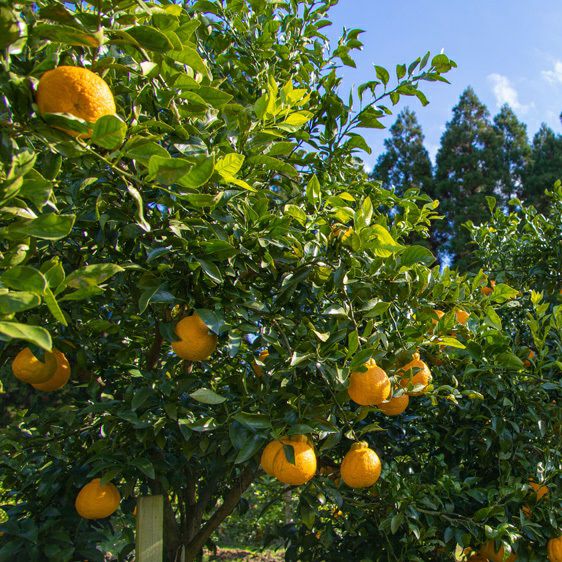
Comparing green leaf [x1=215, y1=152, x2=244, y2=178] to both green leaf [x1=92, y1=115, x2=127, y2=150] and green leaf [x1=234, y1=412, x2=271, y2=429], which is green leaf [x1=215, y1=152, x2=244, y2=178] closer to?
green leaf [x1=92, y1=115, x2=127, y2=150]

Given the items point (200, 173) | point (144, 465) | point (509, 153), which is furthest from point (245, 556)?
point (509, 153)

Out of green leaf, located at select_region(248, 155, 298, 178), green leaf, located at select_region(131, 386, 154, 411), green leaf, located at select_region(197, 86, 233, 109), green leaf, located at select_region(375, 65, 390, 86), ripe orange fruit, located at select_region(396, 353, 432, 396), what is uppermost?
green leaf, located at select_region(375, 65, 390, 86)

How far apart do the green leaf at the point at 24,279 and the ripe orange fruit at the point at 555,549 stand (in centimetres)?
161

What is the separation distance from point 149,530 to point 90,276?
2.89 ft

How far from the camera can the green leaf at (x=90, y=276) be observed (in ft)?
2.58

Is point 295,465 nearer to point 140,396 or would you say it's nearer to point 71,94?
point 140,396

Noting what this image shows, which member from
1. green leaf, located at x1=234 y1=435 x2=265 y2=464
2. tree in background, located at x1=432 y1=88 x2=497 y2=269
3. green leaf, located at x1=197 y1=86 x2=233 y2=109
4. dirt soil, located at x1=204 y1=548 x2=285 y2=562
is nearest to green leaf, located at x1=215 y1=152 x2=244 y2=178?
green leaf, located at x1=197 y1=86 x2=233 y2=109

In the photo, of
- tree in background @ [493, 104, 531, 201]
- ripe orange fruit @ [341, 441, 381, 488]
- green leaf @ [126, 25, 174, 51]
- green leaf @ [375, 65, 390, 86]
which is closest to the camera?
green leaf @ [126, 25, 174, 51]

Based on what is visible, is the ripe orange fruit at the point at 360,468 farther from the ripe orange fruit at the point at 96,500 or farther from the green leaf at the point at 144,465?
the ripe orange fruit at the point at 96,500

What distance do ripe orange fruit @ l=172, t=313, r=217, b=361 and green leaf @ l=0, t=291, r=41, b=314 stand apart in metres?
0.62

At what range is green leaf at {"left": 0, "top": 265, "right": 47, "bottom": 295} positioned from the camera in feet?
2.19

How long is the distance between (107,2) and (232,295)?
25.9 inches

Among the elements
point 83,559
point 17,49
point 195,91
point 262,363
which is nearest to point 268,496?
point 83,559

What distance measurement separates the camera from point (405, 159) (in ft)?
50.2
